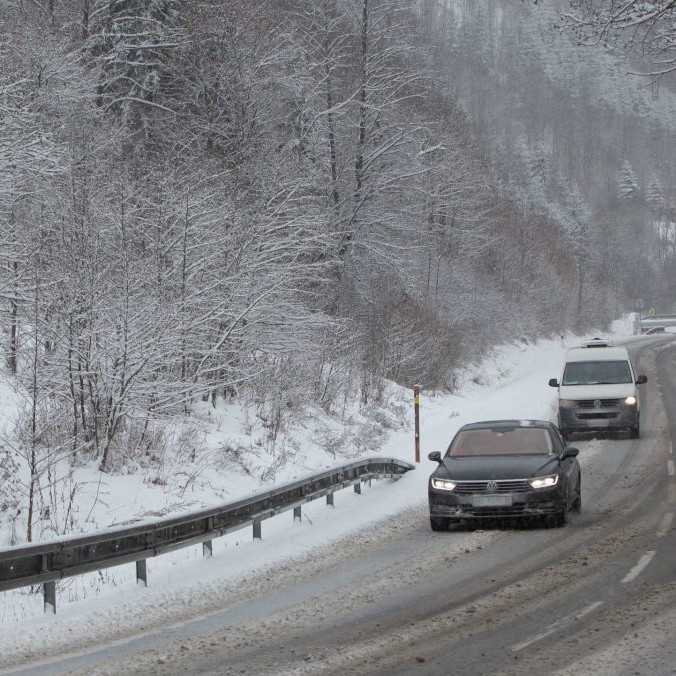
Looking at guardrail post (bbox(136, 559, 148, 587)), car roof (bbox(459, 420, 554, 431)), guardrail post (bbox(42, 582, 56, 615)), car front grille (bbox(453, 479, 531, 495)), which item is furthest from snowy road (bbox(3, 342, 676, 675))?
car roof (bbox(459, 420, 554, 431))

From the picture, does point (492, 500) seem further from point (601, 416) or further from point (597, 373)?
point (597, 373)

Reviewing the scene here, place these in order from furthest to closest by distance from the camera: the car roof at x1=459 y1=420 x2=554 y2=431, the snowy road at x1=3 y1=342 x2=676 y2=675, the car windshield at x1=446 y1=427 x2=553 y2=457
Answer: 1. the car roof at x1=459 y1=420 x2=554 y2=431
2. the car windshield at x1=446 y1=427 x2=553 y2=457
3. the snowy road at x1=3 y1=342 x2=676 y2=675

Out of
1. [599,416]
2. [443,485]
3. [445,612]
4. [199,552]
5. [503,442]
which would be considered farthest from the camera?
[599,416]

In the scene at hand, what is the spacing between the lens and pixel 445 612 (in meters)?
8.56

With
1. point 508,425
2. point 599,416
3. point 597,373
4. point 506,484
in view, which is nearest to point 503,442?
point 508,425

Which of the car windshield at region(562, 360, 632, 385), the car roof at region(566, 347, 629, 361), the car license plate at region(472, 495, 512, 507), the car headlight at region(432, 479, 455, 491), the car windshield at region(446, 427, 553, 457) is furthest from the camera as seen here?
the car roof at region(566, 347, 629, 361)

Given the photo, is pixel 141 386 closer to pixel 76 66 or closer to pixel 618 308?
pixel 76 66

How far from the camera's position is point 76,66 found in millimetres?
28688

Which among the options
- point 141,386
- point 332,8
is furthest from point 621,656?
point 332,8

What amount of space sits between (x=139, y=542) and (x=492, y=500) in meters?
4.63

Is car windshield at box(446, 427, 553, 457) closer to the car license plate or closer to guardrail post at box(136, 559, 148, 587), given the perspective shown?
the car license plate

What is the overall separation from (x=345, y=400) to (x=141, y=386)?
9.67 m

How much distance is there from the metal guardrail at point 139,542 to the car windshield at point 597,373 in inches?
461

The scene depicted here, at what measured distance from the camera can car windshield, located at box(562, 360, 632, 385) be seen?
24.2 m
